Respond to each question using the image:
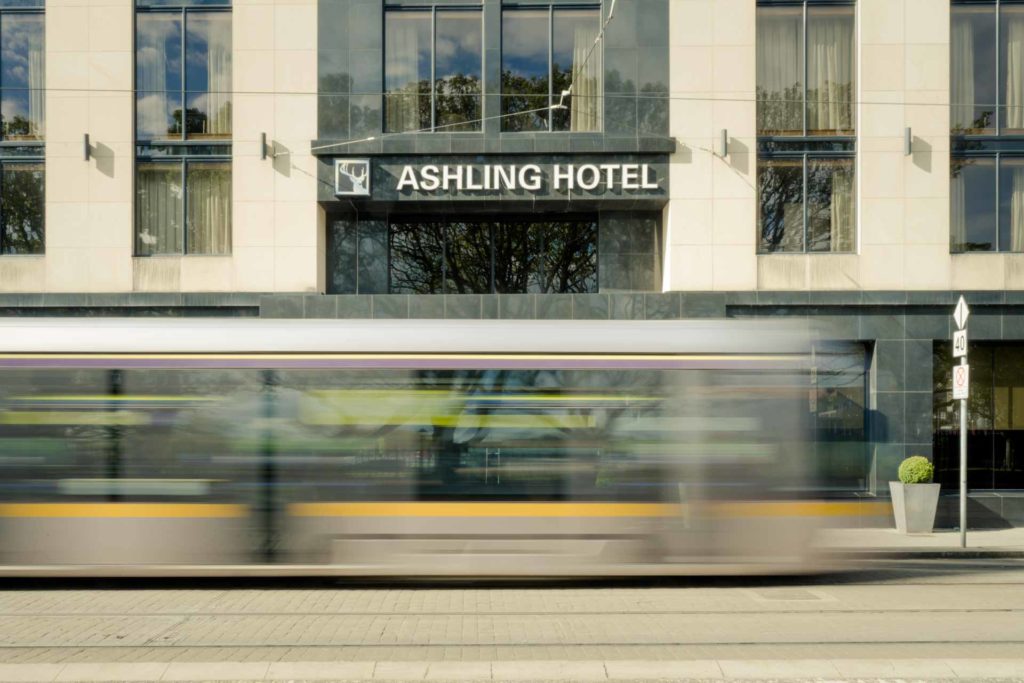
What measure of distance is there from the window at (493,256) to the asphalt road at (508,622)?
8975 mm

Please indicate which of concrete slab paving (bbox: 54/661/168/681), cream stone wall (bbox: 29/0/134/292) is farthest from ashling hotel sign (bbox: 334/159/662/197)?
concrete slab paving (bbox: 54/661/168/681)

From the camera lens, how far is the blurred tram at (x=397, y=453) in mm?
10031

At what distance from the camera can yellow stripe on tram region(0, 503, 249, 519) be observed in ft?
33.0

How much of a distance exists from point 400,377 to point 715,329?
344 centimetres

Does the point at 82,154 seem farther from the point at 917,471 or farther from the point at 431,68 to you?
the point at 917,471

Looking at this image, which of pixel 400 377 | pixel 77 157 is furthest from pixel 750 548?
pixel 77 157

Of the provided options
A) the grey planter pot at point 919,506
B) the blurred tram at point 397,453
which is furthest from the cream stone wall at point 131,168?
the grey planter pot at point 919,506

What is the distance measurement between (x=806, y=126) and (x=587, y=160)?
14.2ft

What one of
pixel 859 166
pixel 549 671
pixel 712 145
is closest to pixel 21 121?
pixel 712 145

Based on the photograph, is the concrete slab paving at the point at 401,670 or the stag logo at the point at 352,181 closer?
the concrete slab paving at the point at 401,670

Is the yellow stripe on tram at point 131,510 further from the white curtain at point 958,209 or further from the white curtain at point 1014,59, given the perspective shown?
the white curtain at point 1014,59

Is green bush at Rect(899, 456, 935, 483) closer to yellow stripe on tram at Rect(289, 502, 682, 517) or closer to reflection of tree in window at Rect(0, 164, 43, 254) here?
yellow stripe on tram at Rect(289, 502, 682, 517)

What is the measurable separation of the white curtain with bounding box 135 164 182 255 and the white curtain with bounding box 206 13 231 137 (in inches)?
45.5

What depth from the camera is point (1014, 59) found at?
60.7ft
